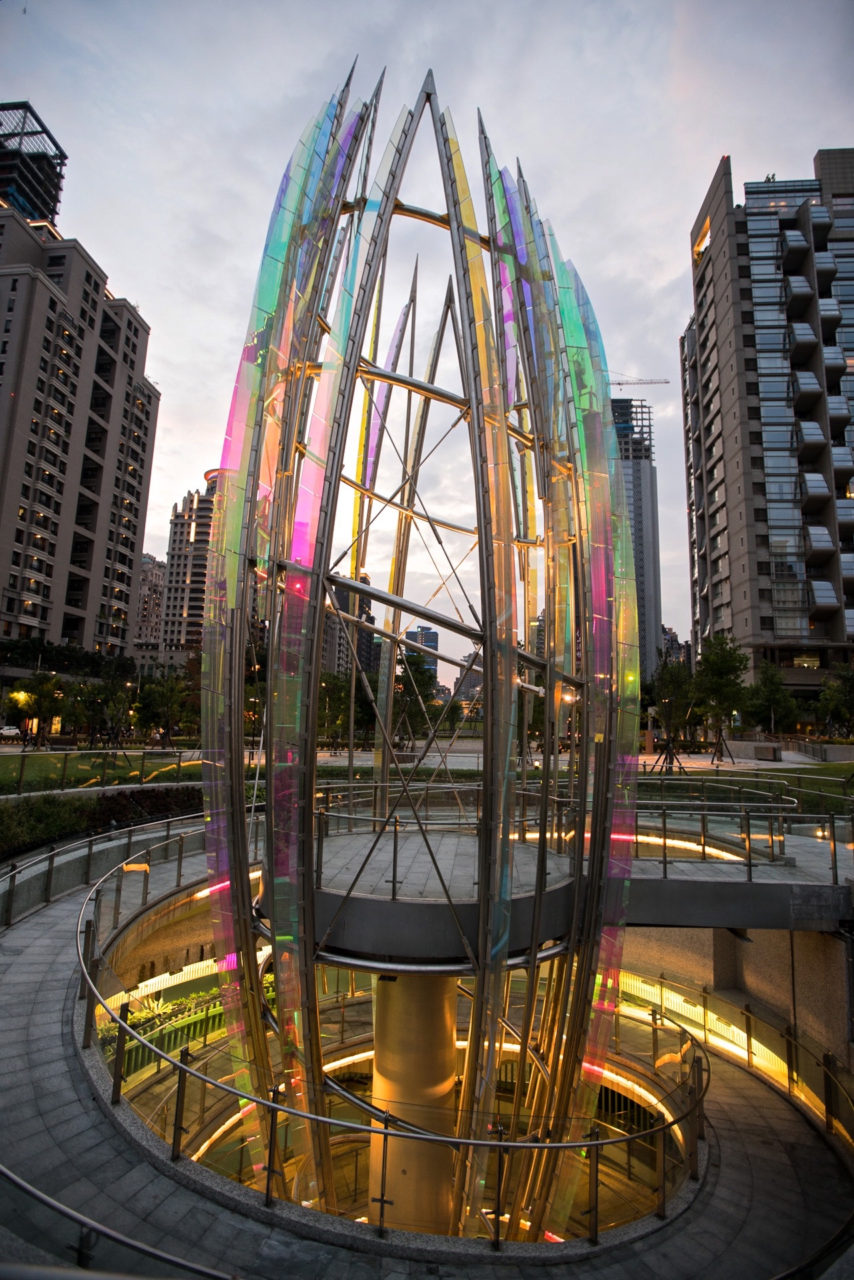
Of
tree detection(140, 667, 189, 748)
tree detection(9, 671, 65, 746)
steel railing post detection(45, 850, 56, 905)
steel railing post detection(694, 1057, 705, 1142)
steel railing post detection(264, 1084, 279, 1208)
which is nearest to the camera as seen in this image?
steel railing post detection(264, 1084, 279, 1208)

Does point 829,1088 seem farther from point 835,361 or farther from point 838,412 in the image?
Result: point 835,361

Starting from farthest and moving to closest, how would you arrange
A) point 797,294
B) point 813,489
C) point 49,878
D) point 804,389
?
point 797,294 → point 804,389 → point 813,489 → point 49,878

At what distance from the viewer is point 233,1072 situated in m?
7.87

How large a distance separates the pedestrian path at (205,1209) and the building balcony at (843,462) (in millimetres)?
67114

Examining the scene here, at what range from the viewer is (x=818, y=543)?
64250 millimetres

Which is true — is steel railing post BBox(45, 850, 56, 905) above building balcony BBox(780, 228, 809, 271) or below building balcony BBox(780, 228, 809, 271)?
below

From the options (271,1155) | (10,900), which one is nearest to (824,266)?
(10,900)

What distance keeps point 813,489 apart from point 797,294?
64.5ft

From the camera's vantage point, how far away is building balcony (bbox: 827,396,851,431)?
2596 inches

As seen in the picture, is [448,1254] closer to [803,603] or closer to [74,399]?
[803,603]

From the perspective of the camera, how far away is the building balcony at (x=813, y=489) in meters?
64.4

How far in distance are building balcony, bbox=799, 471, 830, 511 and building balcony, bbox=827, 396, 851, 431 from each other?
5520mm

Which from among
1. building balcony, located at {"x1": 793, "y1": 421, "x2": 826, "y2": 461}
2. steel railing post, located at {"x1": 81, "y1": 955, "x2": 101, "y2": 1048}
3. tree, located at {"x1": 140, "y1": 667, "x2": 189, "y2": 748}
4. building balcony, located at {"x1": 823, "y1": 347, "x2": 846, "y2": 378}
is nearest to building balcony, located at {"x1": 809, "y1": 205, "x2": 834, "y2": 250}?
building balcony, located at {"x1": 823, "y1": 347, "x2": 846, "y2": 378}

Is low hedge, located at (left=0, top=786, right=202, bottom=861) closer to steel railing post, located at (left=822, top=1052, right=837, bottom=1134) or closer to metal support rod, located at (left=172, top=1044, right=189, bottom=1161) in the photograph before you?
metal support rod, located at (left=172, top=1044, right=189, bottom=1161)
